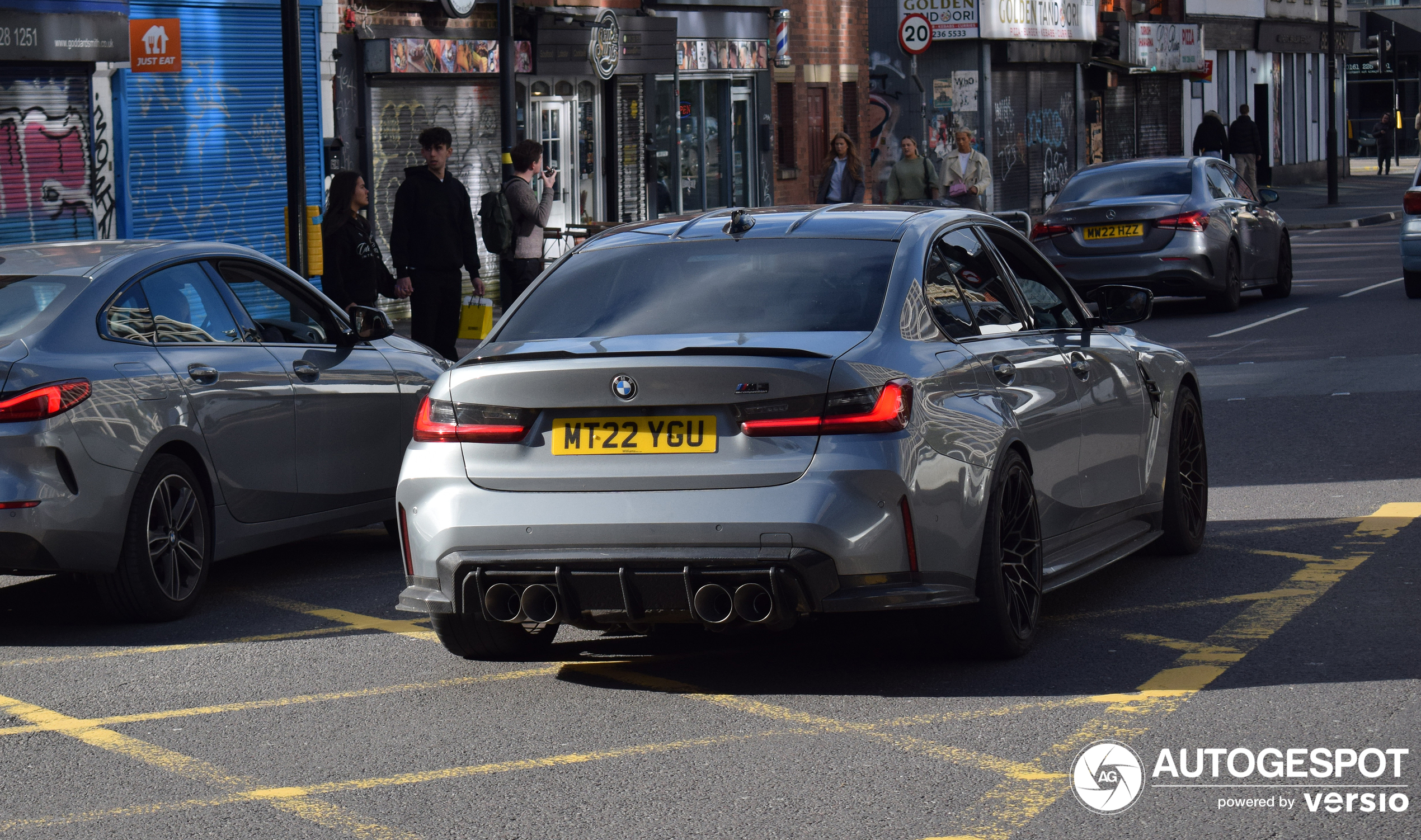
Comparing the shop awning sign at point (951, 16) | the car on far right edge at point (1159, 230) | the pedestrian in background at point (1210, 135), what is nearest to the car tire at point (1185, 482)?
the car on far right edge at point (1159, 230)

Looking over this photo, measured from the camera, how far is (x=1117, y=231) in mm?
19719

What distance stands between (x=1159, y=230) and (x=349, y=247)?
9.10m

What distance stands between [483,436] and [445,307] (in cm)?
861

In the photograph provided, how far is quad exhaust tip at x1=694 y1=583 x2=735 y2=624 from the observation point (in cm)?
582

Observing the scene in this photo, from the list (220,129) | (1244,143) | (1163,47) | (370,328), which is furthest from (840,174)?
(1163,47)

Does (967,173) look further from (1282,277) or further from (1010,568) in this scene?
(1010,568)

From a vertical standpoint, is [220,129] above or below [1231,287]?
above

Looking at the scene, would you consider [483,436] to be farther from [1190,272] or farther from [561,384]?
[1190,272]

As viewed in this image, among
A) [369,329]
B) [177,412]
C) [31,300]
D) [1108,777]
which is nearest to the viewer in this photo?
[1108,777]

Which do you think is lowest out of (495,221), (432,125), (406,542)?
(406,542)

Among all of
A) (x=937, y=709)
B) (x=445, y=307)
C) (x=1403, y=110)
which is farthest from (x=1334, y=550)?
(x=1403, y=110)

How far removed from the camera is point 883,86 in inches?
1597

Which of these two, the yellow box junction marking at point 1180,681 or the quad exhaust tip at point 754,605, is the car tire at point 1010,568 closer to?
the yellow box junction marking at point 1180,681

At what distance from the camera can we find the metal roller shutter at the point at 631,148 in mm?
28391
